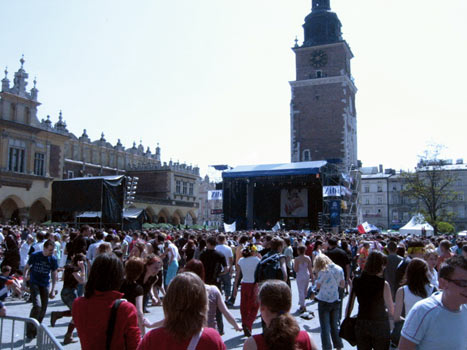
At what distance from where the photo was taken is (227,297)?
11172 millimetres

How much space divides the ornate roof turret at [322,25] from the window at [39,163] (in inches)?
1223

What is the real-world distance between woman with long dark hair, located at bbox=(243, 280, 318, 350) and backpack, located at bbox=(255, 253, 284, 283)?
4.01 meters

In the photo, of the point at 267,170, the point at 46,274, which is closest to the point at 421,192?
A: the point at 267,170

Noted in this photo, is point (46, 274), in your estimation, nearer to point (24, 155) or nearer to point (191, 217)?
point (24, 155)

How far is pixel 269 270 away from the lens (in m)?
7.41

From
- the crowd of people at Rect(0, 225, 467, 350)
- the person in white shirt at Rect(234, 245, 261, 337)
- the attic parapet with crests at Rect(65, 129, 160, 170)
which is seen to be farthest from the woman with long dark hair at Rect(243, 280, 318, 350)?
the attic parapet with crests at Rect(65, 129, 160, 170)

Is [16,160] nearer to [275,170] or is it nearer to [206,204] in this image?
[275,170]

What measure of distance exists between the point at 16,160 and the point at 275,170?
20714 millimetres

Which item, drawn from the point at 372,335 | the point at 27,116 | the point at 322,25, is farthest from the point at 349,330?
the point at 322,25

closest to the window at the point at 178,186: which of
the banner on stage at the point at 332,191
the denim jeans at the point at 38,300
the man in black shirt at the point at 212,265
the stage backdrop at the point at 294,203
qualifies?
the stage backdrop at the point at 294,203

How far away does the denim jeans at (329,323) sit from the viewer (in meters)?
6.51

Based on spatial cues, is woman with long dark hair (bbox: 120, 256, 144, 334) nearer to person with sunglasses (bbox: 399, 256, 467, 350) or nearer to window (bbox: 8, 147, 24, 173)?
person with sunglasses (bbox: 399, 256, 467, 350)

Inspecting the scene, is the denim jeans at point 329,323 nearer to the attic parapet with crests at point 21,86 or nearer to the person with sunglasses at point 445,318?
the person with sunglasses at point 445,318

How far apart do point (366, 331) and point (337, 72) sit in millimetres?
49333
